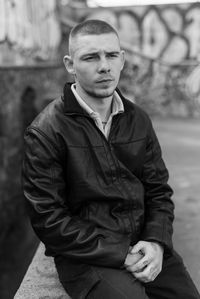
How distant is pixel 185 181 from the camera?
453cm

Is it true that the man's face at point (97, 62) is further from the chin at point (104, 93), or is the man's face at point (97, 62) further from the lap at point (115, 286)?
the lap at point (115, 286)

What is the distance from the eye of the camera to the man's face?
1.85 metres

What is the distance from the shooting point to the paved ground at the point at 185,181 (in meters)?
2.89

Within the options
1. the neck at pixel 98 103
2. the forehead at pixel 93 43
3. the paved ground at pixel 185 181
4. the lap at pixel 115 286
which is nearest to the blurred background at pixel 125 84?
the paved ground at pixel 185 181

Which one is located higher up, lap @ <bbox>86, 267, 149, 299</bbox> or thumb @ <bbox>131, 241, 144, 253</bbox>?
thumb @ <bbox>131, 241, 144, 253</bbox>

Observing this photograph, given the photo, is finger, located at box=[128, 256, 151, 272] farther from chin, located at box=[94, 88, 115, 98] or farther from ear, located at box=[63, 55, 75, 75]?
ear, located at box=[63, 55, 75, 75]

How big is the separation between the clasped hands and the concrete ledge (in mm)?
439

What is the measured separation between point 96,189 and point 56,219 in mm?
229

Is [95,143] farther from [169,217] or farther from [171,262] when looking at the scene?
[171,262]

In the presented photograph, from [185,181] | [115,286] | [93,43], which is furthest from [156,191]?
[185,181]

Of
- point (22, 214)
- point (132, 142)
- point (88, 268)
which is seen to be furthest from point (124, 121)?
point (22, 214)

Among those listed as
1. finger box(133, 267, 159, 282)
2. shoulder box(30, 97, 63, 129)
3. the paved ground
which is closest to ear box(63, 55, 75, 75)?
shoulder box(30, 97, 63, 129)

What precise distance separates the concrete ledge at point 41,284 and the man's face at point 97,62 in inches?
→ 40.3

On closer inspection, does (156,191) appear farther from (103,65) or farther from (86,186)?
(103,65)
